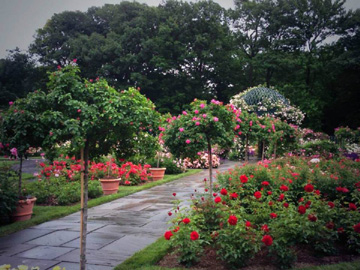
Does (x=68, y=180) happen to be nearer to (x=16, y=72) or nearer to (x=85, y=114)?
(x=85, y=114)

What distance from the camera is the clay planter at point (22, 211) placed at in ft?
19.1

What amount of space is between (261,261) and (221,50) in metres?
25.4

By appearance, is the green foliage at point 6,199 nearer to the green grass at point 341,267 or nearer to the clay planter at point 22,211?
the clay planter at point 22,211

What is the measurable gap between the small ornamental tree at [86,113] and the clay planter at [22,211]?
2942 millimetres

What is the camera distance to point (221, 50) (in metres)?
27.3

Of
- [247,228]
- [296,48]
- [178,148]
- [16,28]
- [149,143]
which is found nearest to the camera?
[247,228]

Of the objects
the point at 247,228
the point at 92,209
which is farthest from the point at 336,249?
the point at 92,209

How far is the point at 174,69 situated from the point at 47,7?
44.7 feet

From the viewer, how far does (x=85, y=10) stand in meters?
30.5

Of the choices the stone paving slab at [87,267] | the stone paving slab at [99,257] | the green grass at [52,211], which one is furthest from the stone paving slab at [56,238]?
the stone paving slab at [87,267]

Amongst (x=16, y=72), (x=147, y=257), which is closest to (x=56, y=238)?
(x=147, y=257)

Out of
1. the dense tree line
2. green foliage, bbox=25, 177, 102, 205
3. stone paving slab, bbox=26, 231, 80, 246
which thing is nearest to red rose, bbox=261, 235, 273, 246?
stone paving slab, bbox=26, 231, 80, 246

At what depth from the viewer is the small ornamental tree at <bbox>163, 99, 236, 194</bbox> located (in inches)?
248

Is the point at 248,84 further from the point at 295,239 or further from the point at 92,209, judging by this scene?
the point at 295,239
